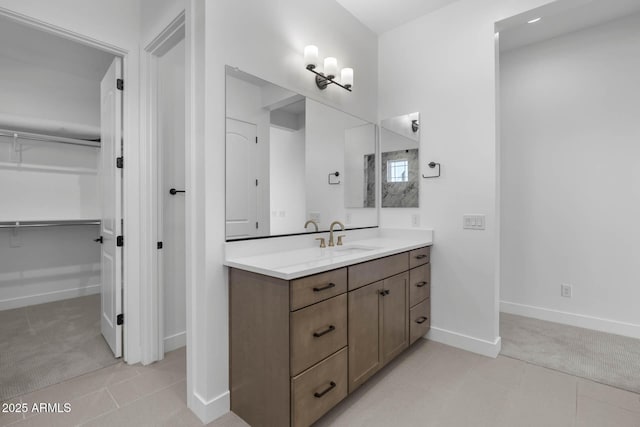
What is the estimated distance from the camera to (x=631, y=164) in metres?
2.70

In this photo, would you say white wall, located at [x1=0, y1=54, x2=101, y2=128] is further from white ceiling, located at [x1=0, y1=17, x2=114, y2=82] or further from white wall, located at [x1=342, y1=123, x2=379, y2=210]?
white wall, located at [x1=342, y1=123, x2=379, y2=210]

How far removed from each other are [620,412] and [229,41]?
122 inches

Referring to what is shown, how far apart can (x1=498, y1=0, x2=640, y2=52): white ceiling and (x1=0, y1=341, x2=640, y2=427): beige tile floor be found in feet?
8.61

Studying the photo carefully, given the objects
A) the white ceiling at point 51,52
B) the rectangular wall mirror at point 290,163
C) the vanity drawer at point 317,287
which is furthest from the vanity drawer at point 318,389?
the white ceiling at point 51,52

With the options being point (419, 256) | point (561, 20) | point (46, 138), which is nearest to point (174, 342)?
point (419, 256)

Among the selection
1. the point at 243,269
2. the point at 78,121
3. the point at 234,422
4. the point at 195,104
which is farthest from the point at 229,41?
the point at 78,121

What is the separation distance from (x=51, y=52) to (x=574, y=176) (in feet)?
17.7

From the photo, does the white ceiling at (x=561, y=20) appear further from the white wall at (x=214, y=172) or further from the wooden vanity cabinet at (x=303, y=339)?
the wooden vanity cabinet at (x=303, y=339)

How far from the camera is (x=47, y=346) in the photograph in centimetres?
257

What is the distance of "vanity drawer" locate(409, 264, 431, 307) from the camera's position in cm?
239

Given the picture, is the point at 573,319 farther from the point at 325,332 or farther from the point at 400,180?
the point at 325,332

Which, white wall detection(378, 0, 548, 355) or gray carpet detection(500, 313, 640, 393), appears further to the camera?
white wall detection(378, 0, 548, 355)

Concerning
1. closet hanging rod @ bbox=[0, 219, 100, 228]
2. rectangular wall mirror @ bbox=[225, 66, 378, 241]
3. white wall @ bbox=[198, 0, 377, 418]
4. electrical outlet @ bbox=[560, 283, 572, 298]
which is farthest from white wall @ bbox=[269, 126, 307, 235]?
closet hanging rod @ bbox=[0, 219, 100, 228]

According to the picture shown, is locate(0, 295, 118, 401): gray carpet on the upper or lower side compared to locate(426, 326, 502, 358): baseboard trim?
lower
